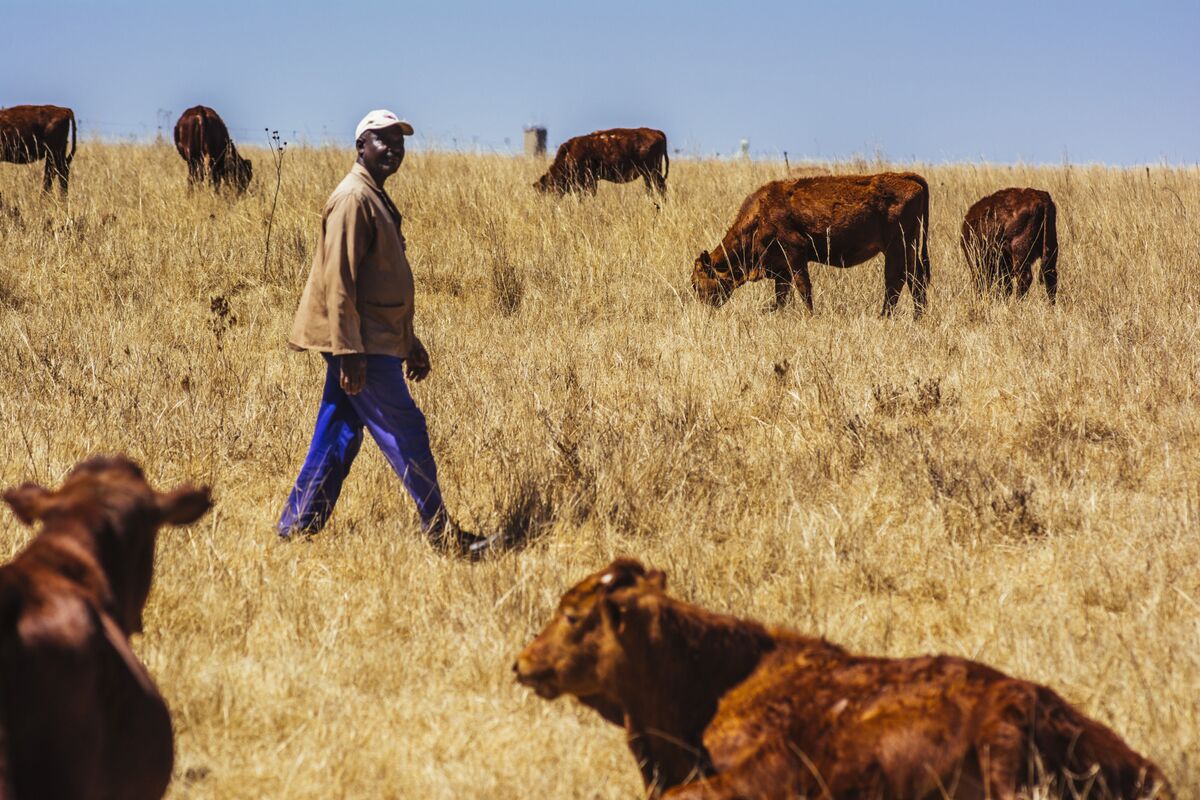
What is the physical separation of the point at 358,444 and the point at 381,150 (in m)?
1.40

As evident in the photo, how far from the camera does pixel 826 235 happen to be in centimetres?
1114

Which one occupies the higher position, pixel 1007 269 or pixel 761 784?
pixel 1007 269

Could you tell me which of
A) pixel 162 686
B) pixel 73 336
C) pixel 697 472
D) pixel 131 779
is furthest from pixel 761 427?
pixel 73 336

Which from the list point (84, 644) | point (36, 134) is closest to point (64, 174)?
point (36, 134)

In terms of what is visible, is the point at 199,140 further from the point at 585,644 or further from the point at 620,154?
the point at 585,644

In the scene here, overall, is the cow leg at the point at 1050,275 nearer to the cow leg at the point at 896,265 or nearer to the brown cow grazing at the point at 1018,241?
the brown cow grazing at the point at 1018,241

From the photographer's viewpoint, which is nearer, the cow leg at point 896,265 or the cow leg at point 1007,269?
the cow leg at point 1007,269

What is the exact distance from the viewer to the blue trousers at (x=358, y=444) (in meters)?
5.32

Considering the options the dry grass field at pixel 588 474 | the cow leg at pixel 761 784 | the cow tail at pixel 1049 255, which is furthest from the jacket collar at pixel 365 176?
the cow tail at pixel 1049 255

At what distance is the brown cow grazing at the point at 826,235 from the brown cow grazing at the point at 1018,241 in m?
A: 0.58

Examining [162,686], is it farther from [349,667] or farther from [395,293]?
[395,293]

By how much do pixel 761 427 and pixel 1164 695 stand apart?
3577mm

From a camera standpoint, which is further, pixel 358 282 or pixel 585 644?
pixel 358 282

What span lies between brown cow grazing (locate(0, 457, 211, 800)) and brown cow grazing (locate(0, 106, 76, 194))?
14657 millimetres
